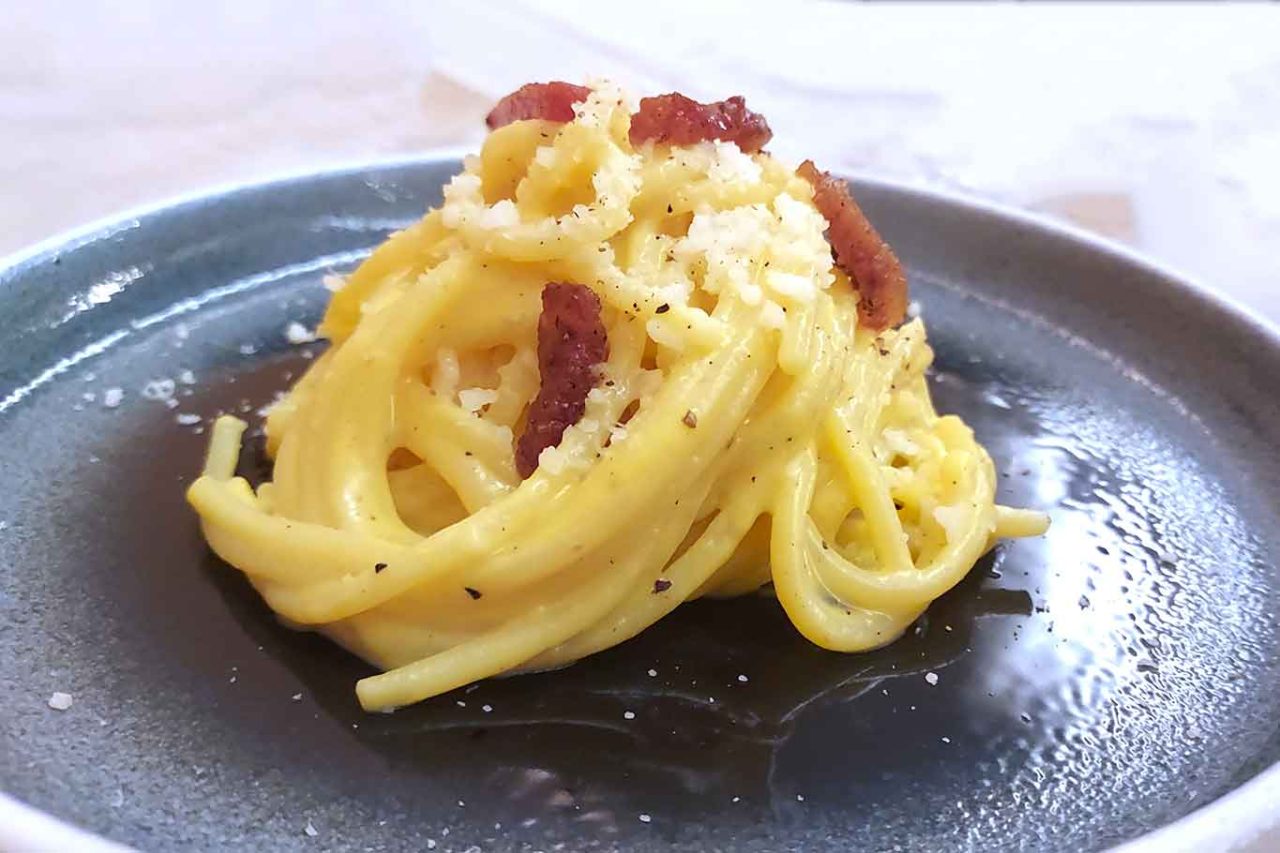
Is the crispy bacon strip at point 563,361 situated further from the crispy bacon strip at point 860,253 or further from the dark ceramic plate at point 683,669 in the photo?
Answer: the crispy bacon strip at point 860,253

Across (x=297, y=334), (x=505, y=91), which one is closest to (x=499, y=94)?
(x=505, y=91)

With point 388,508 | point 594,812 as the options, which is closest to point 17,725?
point 388,508

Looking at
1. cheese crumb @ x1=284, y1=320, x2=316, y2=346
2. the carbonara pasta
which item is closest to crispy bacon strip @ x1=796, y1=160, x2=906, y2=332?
the carbonara pasta

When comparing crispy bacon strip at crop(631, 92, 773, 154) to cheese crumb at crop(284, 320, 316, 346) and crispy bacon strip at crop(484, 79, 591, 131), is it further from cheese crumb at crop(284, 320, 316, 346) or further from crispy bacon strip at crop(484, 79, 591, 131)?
cheese crumb at crop(284, 320, 316, 346)

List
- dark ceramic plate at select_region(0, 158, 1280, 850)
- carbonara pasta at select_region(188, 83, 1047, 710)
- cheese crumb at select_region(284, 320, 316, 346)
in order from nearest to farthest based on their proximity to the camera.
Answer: dark ceramic plate at select_region(0, 158, 1280, 850) → carbonara pasta at select_region(188, 83, 1047, 710) → cheese crumb at select_region(284, 320, 316, 346)

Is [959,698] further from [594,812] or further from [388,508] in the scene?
[388,508]

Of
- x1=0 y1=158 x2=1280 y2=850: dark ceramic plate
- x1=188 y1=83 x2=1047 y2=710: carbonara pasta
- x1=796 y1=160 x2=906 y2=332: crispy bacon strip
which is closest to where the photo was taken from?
x1=0 y1=158 x2=1280 y2=850: dark ceramic plate

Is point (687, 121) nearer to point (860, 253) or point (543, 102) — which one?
point (543, 102)

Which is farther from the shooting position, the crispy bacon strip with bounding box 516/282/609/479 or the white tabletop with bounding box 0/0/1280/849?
the white tabletop with bounding box 0/0/1280/849
